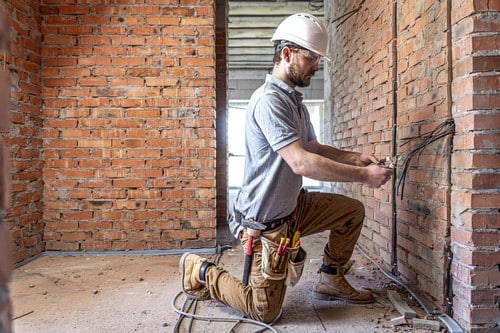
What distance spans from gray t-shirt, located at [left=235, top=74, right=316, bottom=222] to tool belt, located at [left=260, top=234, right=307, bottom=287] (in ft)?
0.46

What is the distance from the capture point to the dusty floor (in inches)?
72.6

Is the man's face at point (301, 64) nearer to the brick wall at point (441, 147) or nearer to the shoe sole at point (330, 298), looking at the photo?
the brick wall at point (441, 147)

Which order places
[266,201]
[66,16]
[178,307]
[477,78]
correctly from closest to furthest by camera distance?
[477,78] < [266,201] < [178,307] < [66,16]

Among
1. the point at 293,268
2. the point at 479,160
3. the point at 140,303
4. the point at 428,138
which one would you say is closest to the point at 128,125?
the point at 140,303

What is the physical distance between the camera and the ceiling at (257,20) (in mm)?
5848

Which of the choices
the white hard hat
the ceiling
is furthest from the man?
the ceiling

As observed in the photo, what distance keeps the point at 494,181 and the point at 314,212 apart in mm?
891

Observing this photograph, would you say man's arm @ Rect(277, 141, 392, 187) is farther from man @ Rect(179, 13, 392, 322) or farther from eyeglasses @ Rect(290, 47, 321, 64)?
eyeglasses @ Rect(290, 47, 321, 64)

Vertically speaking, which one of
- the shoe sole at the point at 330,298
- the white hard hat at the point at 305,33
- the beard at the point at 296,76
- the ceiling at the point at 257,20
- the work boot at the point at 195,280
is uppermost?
the ceiling at the point at 257,20

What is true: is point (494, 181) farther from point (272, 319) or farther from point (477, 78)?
point (272, 319)

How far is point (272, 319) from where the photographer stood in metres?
1.88

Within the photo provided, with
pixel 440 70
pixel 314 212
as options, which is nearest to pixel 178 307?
pixel 314 212

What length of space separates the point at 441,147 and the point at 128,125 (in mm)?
2322

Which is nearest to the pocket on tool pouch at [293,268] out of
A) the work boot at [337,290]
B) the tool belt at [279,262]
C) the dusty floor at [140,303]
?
the tool belt at [279,262]
